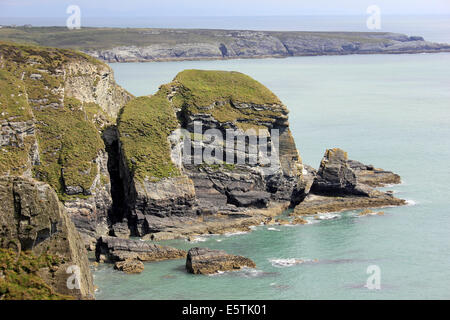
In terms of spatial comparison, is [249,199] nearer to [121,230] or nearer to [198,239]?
[198,239]

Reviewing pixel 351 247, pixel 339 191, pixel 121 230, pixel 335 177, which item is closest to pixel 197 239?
pixel 121 230

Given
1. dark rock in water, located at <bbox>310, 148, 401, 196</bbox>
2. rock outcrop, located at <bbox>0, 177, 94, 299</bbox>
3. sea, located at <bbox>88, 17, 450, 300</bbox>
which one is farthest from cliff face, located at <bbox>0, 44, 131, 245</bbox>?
dark rock in water, located at <bbox>310, 148, 401, 196</bbox>

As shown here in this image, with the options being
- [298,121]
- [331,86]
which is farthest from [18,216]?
[331,86]

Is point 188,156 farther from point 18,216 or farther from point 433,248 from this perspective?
point 18,216

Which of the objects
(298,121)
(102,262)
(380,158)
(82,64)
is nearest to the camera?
(102,262)

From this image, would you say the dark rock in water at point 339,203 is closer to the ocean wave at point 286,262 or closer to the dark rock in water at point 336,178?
the dark rock in water at point 336,178

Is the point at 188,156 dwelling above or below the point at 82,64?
below
